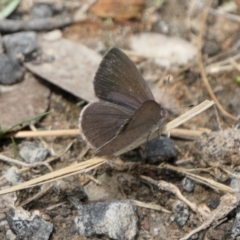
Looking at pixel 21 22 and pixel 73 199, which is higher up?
pixel 21 22

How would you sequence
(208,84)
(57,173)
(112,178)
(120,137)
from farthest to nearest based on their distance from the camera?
(208,84), (112,178), (57,173), (120,137)

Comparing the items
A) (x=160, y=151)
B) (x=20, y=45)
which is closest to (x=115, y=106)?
(x=160, y=151)

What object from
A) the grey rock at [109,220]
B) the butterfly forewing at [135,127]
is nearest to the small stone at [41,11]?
the butterfly forewing at [135,127]

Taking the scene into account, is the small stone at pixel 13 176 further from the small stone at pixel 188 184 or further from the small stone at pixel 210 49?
the small stone at pixel 210 49

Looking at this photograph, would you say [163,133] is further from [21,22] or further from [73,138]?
[21,22]

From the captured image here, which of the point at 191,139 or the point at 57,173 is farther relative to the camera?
the point at 191,139

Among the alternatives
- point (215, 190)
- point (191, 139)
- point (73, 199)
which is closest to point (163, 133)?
point (191, 139)
